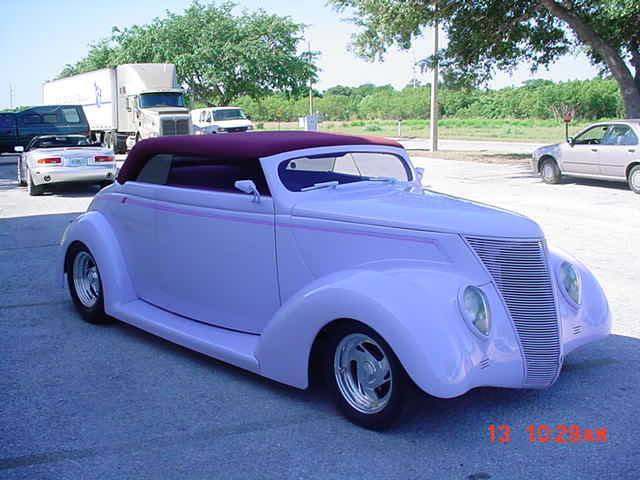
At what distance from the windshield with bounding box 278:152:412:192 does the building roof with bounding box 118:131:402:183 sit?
0.10 meters

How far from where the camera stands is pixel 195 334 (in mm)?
4980

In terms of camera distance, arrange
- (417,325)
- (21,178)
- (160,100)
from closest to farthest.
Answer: (417,325) → (21,178) → (160,100)

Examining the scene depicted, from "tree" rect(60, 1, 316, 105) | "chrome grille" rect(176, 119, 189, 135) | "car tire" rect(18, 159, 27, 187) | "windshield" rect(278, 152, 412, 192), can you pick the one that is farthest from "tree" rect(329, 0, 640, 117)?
"tree" rect(60, 1, 316, 105)

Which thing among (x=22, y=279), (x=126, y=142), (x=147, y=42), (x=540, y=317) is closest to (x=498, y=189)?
(x=22, y=279)

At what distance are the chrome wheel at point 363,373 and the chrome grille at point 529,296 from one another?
0.77m

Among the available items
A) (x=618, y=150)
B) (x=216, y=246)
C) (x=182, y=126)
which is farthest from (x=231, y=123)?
(x=216, y=246)

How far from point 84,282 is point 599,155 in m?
12.7

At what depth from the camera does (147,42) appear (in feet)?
160

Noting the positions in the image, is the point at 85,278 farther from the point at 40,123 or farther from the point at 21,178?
the point at 40,123

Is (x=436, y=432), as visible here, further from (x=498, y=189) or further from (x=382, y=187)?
(x=498, y=189)

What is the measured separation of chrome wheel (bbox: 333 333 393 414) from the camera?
3947 millimetres

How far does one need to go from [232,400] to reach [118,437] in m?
0.76

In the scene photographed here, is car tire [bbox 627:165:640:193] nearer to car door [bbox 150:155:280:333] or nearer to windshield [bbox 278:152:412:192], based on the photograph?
windshield [bbox 278:152:412:192]

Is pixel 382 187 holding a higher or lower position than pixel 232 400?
higher
